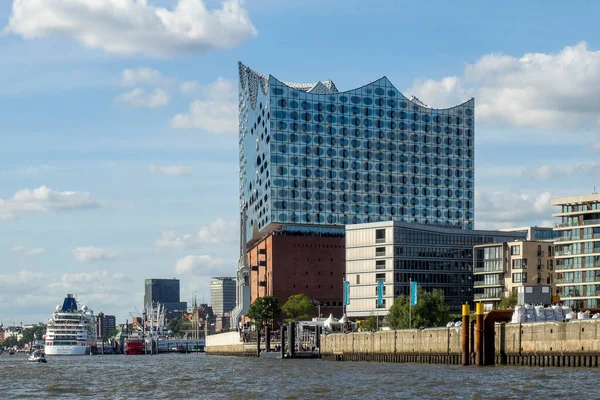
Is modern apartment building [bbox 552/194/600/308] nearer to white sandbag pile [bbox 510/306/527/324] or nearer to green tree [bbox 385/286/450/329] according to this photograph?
green tree [bbox 385/286/450/329]

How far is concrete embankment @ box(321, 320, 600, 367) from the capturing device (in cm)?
9244

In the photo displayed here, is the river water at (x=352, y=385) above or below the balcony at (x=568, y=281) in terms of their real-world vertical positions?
below

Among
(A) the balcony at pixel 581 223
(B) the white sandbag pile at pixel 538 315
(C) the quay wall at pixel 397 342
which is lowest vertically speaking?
(C) the quay wall at pixel 397 342

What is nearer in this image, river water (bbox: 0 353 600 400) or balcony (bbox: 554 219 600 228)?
river water (bbox: 0 353 600 400)

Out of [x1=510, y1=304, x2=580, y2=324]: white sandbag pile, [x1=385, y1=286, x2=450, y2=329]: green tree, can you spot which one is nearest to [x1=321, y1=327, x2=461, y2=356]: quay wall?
[x1=510, y1=304, x2=580, y2=324]: white sandbag pile

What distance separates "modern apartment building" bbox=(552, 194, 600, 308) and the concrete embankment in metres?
54.4

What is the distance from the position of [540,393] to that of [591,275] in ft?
384

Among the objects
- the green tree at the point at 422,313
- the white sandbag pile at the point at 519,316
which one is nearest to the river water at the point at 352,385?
the white sandbag pile at the point at 519,316

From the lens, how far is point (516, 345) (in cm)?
10231

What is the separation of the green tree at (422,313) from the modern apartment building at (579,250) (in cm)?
2082

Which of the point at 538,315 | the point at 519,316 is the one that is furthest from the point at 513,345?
the point at 538,315

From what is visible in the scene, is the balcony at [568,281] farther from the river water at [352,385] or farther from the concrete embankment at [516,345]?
the river water at [352,385]

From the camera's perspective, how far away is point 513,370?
94312 millimetres

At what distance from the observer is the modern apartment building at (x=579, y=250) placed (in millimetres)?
181500
